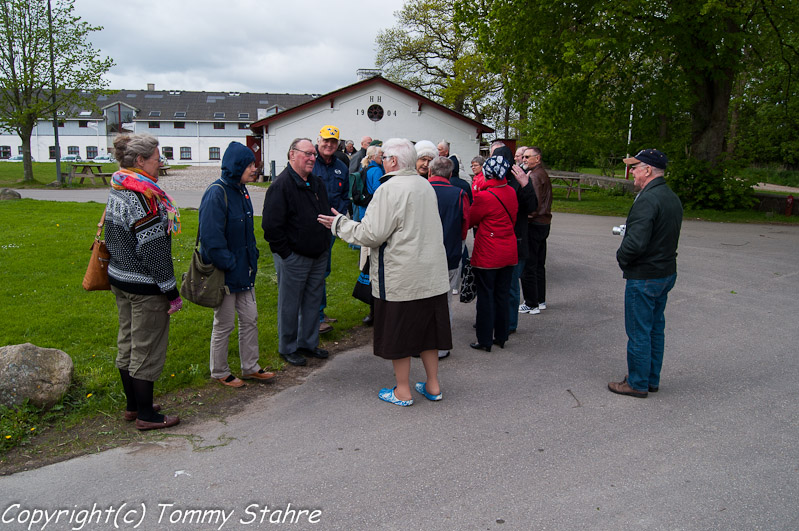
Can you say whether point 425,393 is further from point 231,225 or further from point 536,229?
point 536,229

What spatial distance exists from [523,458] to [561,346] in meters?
2.75

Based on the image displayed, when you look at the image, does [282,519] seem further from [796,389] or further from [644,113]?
[644,113]

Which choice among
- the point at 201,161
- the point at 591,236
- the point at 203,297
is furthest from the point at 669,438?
the point at 201,161

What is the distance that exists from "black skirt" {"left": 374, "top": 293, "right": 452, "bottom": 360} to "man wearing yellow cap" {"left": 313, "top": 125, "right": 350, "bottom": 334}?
194 centimetres

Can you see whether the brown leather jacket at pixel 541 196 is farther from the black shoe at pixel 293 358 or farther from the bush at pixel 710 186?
the bush at pixel 710 186

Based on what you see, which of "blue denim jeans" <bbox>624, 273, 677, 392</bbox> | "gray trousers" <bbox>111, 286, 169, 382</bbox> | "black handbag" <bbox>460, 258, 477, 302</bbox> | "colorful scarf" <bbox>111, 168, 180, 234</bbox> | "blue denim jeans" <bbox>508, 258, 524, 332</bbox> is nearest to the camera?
"colorful scarf" <bbox>111, 168, 180, 234</bbox>

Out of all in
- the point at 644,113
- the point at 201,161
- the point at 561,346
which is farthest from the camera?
the point at 201,161

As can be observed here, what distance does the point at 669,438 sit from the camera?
4.43 meters

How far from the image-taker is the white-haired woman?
4719 millimetres

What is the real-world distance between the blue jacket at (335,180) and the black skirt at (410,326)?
8.38 feet

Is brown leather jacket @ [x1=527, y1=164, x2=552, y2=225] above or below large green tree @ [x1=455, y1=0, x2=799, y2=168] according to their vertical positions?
below

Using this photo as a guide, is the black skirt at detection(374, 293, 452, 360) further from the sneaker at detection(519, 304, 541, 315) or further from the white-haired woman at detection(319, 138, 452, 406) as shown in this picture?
the sneaker at detection(519, 304, 541, 315)

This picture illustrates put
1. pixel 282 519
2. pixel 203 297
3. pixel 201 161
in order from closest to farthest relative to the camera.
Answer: pixel 282 519 < pixel 203 297 < pixel 201 161

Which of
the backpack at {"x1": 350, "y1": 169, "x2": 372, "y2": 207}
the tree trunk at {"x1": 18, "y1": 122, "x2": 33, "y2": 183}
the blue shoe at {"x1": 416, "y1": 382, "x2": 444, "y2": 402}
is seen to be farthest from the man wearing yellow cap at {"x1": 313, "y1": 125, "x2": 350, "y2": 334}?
the tree trunk at {"x1": 18, "y1": 122, "x2": 33, "y2": 183}
